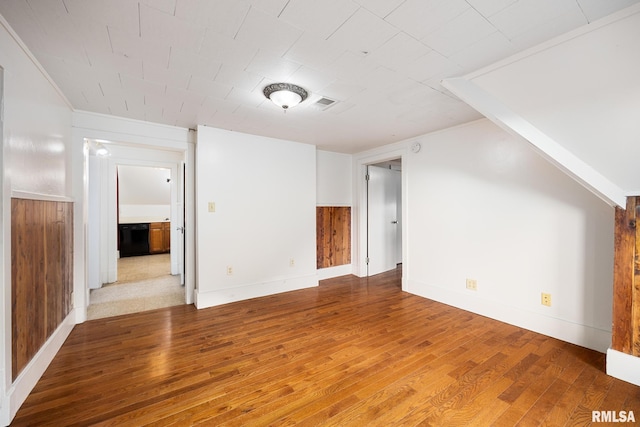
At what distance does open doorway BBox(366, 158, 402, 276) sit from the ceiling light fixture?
2.64 m

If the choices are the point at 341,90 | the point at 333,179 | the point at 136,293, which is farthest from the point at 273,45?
the point at 136,293

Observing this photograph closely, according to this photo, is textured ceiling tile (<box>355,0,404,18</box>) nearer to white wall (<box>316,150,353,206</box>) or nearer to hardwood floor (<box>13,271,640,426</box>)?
hardwood floor (<box>13,271,640,426</box>)

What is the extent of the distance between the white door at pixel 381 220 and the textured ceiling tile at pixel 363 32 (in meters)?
3.10

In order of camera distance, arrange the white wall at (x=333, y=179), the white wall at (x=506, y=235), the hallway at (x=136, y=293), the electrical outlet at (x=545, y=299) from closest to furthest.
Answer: the white wall at (x=506, y=235)
the electrical outlet at (x=545, y=299)
the hallway at (x=136, y=293)
the white wall at (x=333, y=179)

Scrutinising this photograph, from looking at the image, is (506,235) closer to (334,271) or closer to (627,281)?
(627,281)

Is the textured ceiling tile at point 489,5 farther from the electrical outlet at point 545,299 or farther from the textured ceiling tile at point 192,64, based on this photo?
the electrical outlet at point 545,299

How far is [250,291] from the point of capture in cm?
353

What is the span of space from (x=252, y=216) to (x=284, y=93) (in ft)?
6.16

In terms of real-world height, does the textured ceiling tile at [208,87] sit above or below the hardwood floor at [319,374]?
above

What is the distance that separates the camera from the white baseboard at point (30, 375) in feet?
4.68

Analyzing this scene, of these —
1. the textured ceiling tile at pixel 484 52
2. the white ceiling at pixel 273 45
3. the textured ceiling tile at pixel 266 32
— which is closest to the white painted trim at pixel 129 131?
the white ceiling at pixel 273 45

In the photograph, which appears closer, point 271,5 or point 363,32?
point 271,5

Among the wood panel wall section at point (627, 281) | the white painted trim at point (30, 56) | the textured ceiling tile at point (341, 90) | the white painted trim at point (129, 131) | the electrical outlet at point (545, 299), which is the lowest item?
the electrical outlet at point (545, 299)

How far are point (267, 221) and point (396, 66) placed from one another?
2.55m
